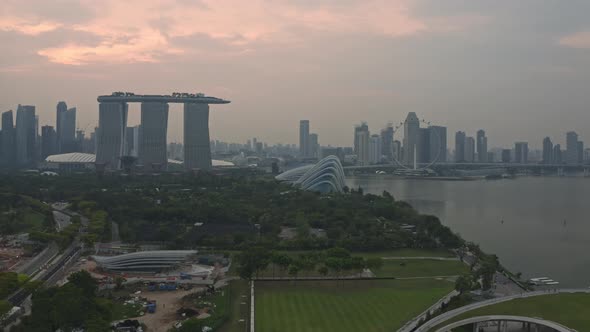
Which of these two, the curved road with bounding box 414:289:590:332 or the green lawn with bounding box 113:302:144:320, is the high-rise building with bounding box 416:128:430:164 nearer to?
the curved road with bounding box 414:289:590:332

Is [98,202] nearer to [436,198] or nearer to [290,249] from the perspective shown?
[290,249]

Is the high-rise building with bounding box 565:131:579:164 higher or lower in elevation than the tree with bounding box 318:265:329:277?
higher

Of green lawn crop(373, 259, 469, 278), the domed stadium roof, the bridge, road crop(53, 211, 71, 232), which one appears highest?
the bridge

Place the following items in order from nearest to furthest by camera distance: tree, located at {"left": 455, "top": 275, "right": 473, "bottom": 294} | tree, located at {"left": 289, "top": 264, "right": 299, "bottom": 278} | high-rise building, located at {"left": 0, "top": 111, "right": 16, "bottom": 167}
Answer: tree, located at {"left": 455, "top": 275, "right": 473, "bottom": 294}, tree, located at {"left": 289, "top": 264, "right": 299, "bottom": 278}, high-rise building, located at {"left": 0, "top": 111, "right": 16, "bottom": 167}

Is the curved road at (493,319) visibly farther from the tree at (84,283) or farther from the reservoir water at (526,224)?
the tree at (84,283)

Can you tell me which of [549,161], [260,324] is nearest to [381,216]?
[260,324]

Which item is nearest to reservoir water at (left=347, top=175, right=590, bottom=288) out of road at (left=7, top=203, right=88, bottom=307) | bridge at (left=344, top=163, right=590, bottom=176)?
road at (left=7, top=203, right=88, bottom=307)
